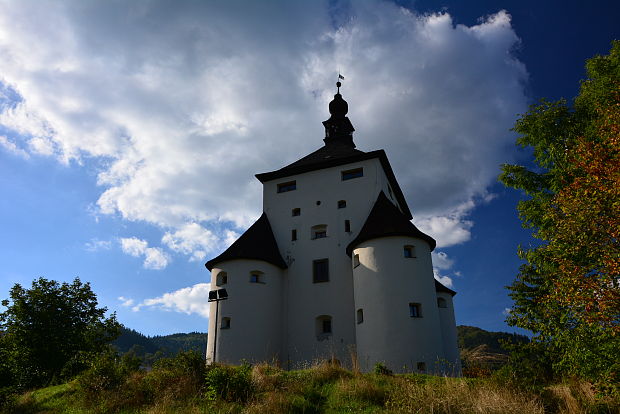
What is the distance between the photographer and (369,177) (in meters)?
28.1

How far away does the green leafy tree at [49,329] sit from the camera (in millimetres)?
27156

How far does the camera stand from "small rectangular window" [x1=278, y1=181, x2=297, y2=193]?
3036cm

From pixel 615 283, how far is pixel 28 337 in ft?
102

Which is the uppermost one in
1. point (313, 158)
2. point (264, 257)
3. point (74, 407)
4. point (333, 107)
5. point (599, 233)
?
point (333, 107)

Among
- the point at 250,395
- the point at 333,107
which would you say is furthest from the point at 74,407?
the point at 333,107

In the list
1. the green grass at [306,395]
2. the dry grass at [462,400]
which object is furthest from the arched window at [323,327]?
the dry grass at [462,400]

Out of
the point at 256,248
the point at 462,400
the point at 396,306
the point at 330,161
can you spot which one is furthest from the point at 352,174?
the point at 462,400

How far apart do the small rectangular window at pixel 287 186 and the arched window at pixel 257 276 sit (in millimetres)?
6914

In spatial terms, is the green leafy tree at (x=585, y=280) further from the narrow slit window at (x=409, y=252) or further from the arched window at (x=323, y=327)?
the arched window at (x=323, y=327)

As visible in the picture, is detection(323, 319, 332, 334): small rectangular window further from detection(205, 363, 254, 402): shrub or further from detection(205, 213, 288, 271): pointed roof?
detection(205, 363, 254, 402): shrub

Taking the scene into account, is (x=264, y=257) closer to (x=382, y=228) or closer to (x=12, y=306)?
(x=382, y=228)

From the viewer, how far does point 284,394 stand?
465 inches

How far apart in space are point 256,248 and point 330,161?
7.77m

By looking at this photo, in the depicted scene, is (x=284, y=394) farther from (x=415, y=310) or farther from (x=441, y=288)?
(x=441, y=288)
